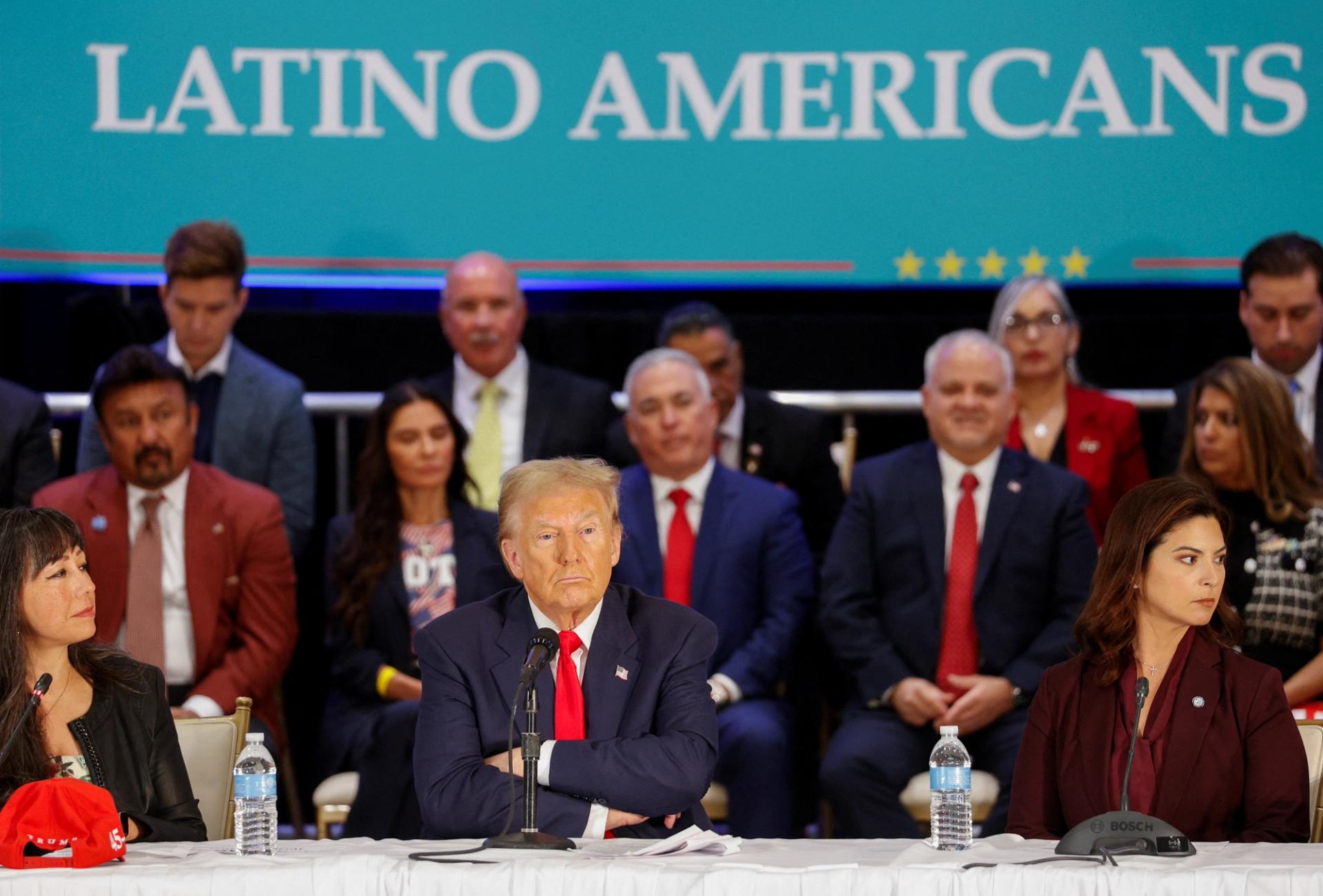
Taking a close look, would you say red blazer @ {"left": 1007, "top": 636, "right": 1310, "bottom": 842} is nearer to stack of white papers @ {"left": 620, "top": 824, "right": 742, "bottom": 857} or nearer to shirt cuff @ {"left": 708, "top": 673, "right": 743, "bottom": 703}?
stack of white papers @ {"left": 620, "top": 824, "right": 742, "bottom": 857}

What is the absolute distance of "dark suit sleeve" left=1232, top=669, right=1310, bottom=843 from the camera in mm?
3154

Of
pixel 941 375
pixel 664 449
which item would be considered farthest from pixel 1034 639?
pixel 664 449

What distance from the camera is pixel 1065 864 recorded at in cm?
263

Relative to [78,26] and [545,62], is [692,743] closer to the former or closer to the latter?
[545,62]

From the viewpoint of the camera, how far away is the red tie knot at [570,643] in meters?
3.30

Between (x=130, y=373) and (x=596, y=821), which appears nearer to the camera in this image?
(x=596, y=821)

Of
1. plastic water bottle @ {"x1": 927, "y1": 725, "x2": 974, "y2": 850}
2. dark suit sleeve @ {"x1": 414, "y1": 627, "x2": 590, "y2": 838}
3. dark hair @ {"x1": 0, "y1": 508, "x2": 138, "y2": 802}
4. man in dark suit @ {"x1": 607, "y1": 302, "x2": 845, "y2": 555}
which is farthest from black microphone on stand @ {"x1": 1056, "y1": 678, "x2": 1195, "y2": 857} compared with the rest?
man in dark suit @ {"x1": 607, "y1": 302, "x2": 845, "y2": 555}

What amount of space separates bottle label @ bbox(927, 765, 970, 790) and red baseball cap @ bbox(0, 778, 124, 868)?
1339 millimetres

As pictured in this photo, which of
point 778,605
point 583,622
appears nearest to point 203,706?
point 778,605

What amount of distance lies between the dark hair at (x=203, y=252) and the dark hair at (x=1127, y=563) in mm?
2863

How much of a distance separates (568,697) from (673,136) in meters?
2.58

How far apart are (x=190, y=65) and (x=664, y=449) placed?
188 cm

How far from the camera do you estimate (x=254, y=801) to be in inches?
121

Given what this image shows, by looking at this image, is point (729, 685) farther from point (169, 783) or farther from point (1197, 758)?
point (169, 783)
